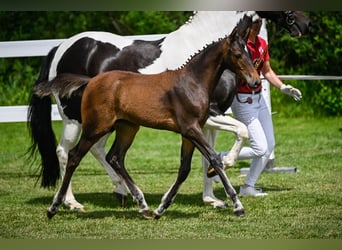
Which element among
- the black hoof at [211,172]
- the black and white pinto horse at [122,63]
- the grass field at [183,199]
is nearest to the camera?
the grass field at [183,199]

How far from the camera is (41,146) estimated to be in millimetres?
6652

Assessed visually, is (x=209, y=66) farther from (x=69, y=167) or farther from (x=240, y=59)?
(x=69, y=167)

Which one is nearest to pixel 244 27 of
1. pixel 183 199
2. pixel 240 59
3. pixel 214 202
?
pixel 240 59

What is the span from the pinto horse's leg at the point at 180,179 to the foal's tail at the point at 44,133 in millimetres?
1201

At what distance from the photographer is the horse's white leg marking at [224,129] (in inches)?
234

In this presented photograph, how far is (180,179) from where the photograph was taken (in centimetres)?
573

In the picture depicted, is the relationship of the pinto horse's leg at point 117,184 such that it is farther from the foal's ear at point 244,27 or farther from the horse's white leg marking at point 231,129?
the foal's ear at point 244,27

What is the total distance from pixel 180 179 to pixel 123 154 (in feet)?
1.59

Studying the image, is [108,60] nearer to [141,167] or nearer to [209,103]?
[209,103]

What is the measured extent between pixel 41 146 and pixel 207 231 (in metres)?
1.83

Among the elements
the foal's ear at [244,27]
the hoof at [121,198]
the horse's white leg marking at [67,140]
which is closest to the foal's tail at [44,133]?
the horse's white leg marking at [67,140]

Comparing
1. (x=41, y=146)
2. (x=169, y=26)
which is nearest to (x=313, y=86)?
(x=169, y=26)

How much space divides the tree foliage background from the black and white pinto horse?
11.2ft

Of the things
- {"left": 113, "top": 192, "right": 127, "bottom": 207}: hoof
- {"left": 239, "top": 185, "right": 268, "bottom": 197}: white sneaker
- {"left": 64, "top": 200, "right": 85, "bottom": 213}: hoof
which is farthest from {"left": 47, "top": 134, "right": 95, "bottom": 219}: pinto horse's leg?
{"left": 239, "top": 185, "right": 268, "bottom": 197}: white sneaker
